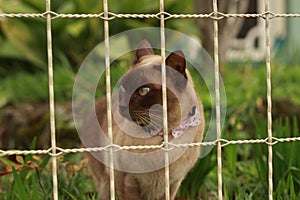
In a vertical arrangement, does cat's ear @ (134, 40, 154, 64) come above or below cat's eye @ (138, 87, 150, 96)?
above

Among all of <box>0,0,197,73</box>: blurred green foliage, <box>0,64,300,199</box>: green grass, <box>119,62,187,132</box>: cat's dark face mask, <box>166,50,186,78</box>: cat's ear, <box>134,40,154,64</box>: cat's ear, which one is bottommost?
<box>0,64,300,199</box>: green grass

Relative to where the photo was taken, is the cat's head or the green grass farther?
the green grass

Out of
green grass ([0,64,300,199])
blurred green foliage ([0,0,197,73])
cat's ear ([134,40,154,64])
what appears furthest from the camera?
blurred green foliage ([0,0,197,73])

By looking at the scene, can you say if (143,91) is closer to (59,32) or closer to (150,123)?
(150,123)

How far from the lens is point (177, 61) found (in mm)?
1918

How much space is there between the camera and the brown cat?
6.51 feet

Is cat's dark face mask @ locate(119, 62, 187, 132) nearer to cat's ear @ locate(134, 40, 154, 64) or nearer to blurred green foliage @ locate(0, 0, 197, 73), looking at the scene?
cat's ear @ locate(134, 40, 154, 64)

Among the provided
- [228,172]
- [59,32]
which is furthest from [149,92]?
[59,32]

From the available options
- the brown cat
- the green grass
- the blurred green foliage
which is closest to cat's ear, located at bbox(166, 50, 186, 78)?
the brown cat

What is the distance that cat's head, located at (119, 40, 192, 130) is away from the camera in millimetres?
1979

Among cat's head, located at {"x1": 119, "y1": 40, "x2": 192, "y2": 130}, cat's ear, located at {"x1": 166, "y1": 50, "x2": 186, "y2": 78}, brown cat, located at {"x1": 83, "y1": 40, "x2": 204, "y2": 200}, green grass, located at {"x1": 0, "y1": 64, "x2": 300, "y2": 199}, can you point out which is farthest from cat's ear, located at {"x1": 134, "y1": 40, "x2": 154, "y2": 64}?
green grass, located at {"x1": 0, "y1": 64, "x2": 300, "y2": 199}

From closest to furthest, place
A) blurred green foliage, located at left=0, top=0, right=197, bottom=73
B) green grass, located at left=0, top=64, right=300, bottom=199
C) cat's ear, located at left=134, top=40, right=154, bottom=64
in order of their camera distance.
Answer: cat's ear, located at left=134, top=40, right=154, bottom=64
green grass, located at left=0, top=64, right=300, bottom=199
blurred green foliage, located at left=0, top=0, right=197, bottom=73

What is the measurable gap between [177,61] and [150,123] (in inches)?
9.4

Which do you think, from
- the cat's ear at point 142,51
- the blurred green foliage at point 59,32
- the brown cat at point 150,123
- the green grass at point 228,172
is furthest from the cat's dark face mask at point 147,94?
the blurred green foliage at point 59,32
